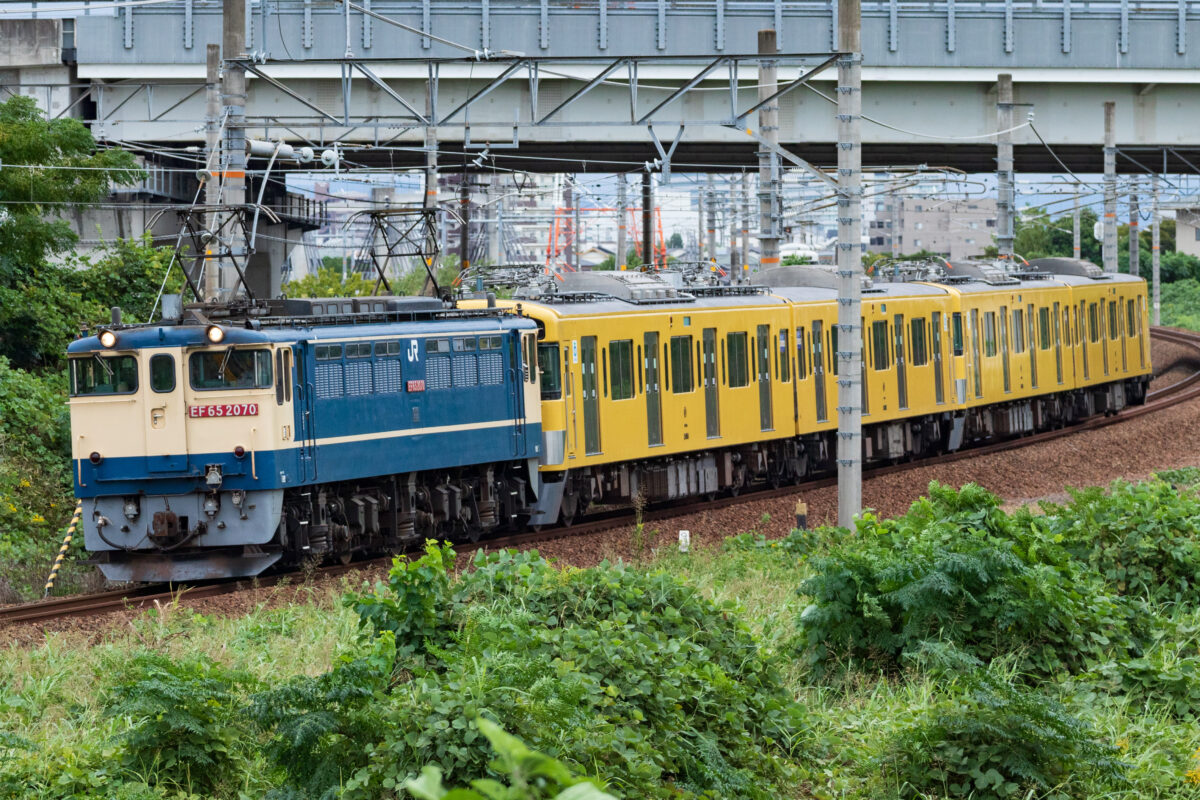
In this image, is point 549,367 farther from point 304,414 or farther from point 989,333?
point 989,333

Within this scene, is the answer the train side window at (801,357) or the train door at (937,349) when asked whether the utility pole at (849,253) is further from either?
the train door at (937,349)

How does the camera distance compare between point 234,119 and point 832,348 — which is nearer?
point 234,119

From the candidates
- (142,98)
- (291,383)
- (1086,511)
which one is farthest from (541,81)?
(1086,511)

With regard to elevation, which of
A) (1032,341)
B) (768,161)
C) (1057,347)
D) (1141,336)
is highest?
(768,161)

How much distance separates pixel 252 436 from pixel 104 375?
1.84m

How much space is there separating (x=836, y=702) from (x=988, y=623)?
1.35 m

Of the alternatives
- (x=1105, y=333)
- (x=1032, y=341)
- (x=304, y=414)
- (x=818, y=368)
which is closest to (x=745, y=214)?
(x=1105, y=333)

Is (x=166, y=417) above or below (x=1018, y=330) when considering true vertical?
above

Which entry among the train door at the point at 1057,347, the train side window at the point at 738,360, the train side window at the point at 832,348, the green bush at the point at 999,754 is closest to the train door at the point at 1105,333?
the train door at the point at 1057,347

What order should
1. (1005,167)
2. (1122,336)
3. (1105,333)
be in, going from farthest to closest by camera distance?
1. (1122,336)
2. (1105,333)
3. (1005,167)

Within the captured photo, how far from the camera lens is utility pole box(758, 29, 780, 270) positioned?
79.5 ft

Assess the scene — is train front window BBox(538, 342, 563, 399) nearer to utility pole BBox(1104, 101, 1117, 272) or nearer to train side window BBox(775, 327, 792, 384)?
train side window BBox(775, 327, 792, 384)

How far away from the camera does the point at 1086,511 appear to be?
14102 mm

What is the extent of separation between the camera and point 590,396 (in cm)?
2097
